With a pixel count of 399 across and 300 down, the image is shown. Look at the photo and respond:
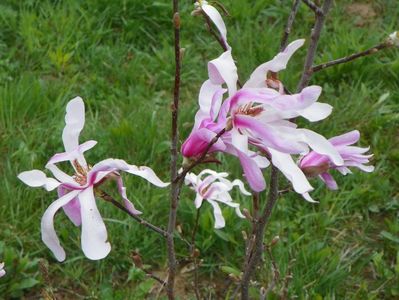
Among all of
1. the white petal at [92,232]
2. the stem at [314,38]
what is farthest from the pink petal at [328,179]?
the white petal at [92,232]

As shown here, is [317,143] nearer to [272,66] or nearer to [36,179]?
[272,66]

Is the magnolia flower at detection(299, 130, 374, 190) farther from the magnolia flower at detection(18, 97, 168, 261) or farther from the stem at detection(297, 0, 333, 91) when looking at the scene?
the magnolia flower at detection(18, 97, 168, 261)

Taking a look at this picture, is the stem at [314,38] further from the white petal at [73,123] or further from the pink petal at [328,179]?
the white petal at [73,123]

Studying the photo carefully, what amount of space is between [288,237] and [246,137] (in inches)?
63.1

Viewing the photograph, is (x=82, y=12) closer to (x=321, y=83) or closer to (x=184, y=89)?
(x=184, y=89)

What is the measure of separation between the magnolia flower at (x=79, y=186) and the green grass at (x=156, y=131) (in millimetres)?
966

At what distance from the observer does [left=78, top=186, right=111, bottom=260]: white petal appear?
96 centimetres

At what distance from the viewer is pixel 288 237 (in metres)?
2.49

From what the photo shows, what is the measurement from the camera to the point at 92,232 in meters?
0.98

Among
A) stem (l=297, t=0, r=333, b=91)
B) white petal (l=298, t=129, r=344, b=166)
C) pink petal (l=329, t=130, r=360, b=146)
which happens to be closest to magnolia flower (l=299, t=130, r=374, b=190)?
pink petal (l=329, t=130, r=360, b=146)

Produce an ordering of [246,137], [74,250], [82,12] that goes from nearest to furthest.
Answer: [246,137] → [74,250] → [82,12]

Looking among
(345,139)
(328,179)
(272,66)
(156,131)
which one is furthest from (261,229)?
(156,131)

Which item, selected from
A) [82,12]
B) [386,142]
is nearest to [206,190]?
[386,142]

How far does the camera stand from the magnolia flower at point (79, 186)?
984 mm
